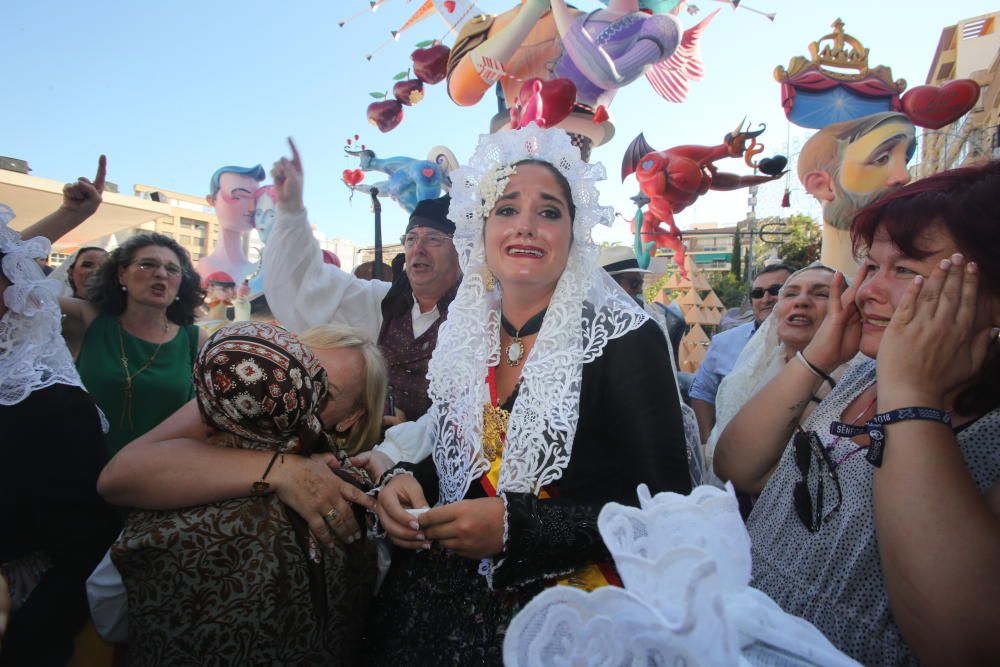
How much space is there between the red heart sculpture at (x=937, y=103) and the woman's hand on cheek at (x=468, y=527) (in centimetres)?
545

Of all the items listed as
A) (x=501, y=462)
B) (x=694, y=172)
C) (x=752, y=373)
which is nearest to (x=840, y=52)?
(x=694, y=172)

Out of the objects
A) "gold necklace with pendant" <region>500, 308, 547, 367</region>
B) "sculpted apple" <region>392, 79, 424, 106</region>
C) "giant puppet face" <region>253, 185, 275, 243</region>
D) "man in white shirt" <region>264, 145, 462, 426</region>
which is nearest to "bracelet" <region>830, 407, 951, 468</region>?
"gold necklace with pendant" <region>500, 308, 547, 367</region>

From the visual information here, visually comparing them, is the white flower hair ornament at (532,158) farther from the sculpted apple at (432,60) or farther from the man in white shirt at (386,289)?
the sculpted apple at (432,60)

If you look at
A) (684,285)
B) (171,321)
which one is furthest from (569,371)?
(684,285)

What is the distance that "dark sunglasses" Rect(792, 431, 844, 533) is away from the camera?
1.40 m

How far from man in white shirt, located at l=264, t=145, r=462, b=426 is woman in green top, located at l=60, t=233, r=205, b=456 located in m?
0.63

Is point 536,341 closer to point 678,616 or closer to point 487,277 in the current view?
point 487,277

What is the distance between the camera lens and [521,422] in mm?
1578

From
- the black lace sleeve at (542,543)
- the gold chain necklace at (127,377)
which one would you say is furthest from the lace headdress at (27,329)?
the black lace sleeve at (542,543)

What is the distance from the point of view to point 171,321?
3.52 m

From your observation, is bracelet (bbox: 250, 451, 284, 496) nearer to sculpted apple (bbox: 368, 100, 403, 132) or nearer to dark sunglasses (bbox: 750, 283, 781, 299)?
dark sunglasses (bbox: 750, 283, 781, 299)

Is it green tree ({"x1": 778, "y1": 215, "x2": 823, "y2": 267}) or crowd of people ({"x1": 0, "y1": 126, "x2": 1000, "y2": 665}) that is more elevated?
green tree ({"x1": 778, "y1": 215, "x2": 823, "y2": 267})

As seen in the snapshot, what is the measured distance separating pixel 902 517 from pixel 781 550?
0.48 metres

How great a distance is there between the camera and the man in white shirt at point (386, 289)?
3054 mm
